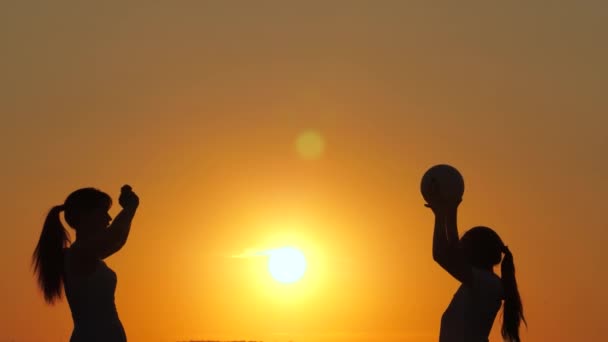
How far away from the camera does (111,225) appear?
2128 cm

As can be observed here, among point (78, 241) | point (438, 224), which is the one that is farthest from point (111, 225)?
point (438, 224)

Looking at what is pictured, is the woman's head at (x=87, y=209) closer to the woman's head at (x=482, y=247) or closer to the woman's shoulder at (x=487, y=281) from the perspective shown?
the woman's head at (x=482, y=247)

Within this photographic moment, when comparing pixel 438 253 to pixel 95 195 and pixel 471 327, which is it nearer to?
pixel 471 327

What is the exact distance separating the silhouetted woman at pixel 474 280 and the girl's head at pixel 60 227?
324 cm

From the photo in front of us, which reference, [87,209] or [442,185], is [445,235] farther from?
[87,209]

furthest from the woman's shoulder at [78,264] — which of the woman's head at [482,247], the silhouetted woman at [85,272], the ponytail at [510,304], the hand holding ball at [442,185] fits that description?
the ponytail at [510,304]

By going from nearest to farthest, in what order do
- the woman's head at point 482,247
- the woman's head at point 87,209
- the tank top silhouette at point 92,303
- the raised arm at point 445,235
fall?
the raised arm at point 445,235, the tank top silhouette at point 92,303, the woman's head at point 87,209, the woman's head at point 482,247

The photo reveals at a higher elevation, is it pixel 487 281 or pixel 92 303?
pixel 487 281

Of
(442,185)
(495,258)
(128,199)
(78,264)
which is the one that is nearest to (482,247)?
(495,258)

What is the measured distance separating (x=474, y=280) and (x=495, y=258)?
0.47m

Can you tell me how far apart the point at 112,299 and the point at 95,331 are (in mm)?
365

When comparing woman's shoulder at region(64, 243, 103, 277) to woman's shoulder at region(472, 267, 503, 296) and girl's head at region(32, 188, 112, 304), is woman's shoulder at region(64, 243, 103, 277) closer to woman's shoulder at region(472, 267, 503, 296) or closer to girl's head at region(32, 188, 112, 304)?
girl's head at region(32, 188, 112, 304)

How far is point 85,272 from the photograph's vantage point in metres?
21.4

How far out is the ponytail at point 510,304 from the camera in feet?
71.3
